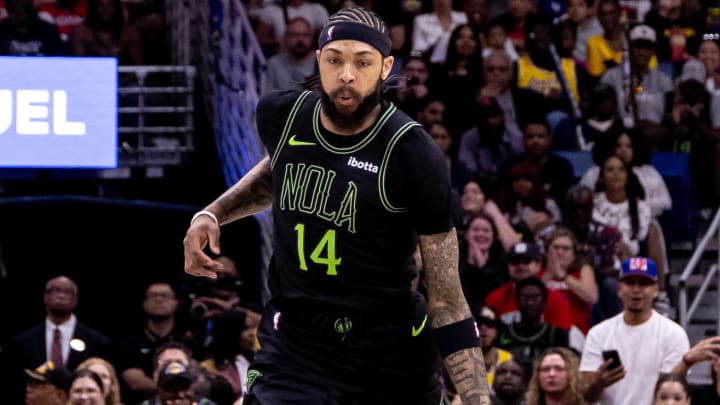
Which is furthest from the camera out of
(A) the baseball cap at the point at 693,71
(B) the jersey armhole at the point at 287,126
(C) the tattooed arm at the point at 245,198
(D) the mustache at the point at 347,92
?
(A) the baseball cap at the point at 693,71

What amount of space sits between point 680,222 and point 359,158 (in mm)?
8699

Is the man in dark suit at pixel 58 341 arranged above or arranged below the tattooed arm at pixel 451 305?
below

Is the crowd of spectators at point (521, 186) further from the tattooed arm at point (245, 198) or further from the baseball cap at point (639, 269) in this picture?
the tattooed arm at point (245, 198)

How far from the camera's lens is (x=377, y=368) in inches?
201

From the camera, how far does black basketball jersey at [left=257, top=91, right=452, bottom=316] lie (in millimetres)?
5047

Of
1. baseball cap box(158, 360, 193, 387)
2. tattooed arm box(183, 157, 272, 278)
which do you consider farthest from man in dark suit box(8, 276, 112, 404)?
tattooed arm box(183, 157, 272, 278)

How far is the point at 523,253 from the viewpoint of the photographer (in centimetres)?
1139

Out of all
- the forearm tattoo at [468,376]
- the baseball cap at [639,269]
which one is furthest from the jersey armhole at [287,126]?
the baseball cap at [639,269]

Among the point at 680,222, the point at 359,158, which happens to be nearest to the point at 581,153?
the point at 680,222

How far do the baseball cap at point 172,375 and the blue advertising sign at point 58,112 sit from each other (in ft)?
11.1

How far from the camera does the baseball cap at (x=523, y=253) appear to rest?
1136cm

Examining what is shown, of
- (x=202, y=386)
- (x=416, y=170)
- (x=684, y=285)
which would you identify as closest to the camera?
(x=416, y=170)

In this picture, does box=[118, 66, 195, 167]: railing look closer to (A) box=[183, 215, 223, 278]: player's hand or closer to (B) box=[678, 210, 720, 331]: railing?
(B) box=[678, 210, 720, 331]: railing

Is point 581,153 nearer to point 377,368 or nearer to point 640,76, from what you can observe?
point 640,76
